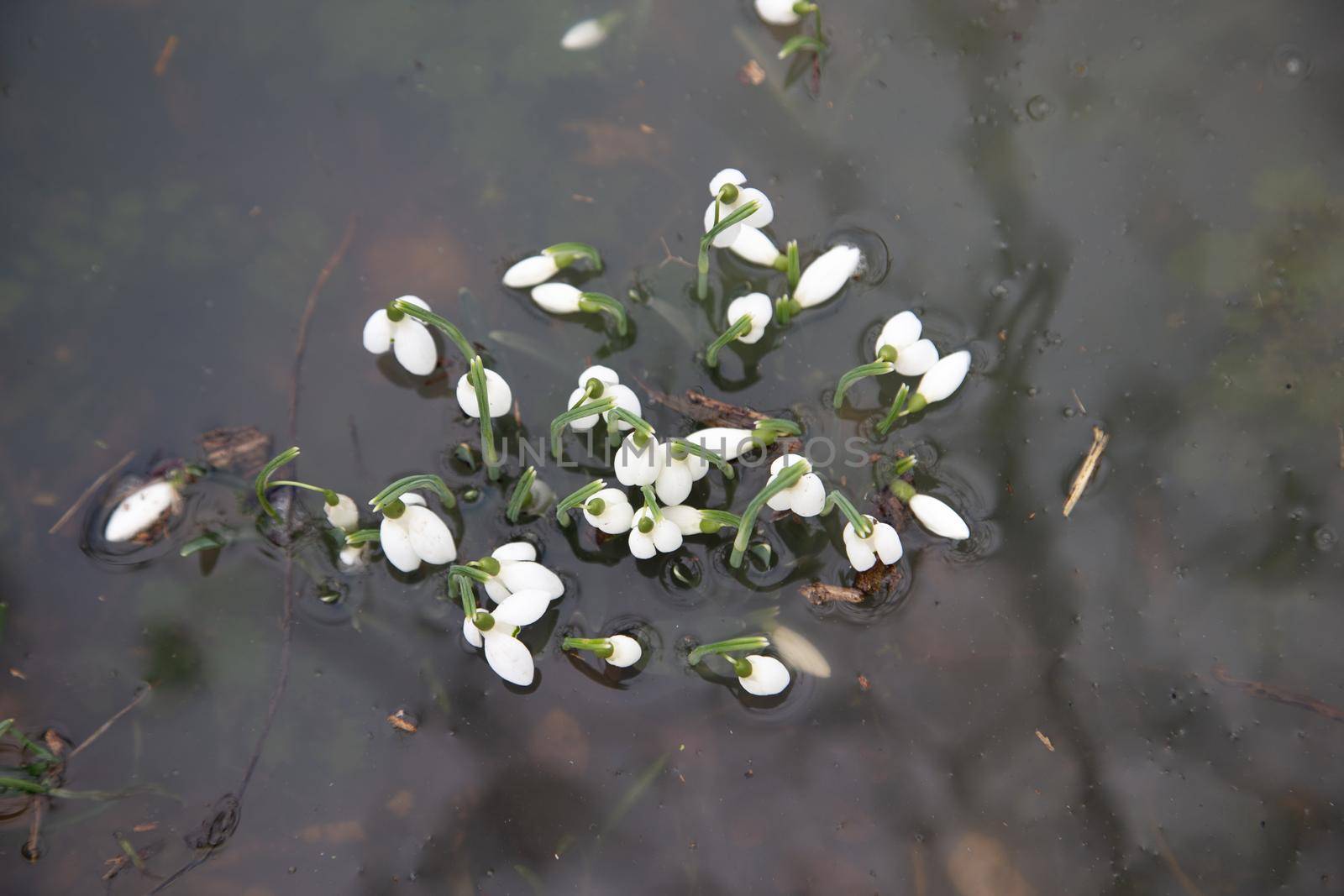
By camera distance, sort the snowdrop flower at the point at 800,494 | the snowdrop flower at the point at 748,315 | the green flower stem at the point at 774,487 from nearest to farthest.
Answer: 1. the green flower stem at the point at 774,487
2. the snowdrop flower at the point at 800,494
3. the snowdrop flower at the point at 748,315

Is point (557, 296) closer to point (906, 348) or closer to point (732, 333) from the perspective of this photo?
point (732, 333)

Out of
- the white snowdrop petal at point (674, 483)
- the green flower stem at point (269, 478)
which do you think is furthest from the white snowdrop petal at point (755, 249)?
the green flower stem at point (269, 478)

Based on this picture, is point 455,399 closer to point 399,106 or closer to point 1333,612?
point 399,106

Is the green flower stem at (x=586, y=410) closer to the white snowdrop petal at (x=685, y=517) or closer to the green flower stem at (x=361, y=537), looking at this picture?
the white snowdrop petal at (x=685, y=517)

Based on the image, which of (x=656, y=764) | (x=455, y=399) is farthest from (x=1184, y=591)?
(x=455, y=399)

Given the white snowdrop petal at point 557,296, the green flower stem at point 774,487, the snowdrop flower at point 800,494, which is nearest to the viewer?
the green flower stem at point 774,487

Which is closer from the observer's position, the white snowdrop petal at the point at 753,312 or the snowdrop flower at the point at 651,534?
the snowdrop flower at the point at 651,534

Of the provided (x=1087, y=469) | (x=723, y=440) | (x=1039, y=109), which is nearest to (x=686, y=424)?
(x=723, y=440)
